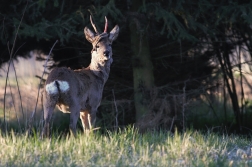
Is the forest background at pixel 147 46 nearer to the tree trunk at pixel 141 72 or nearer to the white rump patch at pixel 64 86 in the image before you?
the tree trunk at pixel 141 72

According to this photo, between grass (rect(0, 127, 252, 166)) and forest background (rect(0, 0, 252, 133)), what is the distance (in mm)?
2454

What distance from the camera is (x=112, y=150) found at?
279 inches

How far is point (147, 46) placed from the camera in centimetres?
1276

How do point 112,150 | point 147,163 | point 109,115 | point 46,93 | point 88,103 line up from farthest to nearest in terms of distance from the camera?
point 109,115
point 88,103
point 46,93
point 112,150
point 147,163

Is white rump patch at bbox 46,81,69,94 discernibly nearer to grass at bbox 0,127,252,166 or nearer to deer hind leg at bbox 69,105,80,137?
deer hind leg at bbox 69,105,80,137

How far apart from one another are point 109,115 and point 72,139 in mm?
5746

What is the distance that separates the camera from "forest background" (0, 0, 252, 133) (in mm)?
11086

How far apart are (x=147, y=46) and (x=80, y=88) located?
4028mm

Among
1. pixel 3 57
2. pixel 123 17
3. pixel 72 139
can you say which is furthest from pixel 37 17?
pixel 72 139

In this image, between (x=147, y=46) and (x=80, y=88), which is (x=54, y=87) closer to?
(x=80, y=88)

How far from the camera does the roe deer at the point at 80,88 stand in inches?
333

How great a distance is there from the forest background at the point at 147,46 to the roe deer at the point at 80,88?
1.55 feet

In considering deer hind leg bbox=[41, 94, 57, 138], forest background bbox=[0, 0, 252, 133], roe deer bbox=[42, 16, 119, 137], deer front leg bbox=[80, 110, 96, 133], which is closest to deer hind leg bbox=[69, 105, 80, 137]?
roe deer bbox=[42, 16, 119, 137]

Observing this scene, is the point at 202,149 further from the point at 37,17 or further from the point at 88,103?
the point at 37,17
